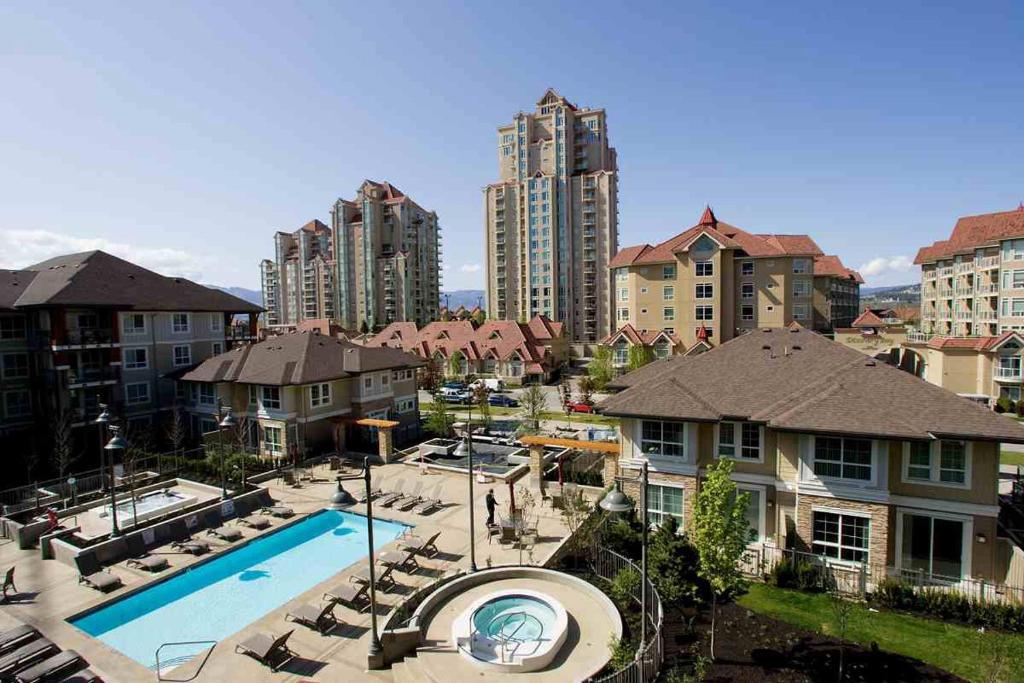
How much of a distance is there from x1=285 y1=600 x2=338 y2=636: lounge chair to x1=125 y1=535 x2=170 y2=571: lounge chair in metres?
7.13

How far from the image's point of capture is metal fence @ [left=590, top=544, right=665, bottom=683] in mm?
12305

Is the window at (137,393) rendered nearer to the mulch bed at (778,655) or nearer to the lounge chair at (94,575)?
the lounge chair at (94,575)

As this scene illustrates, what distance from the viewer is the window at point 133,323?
37875 millimetres

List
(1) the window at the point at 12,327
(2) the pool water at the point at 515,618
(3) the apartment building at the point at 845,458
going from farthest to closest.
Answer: (1) the window at the point at 12,327 < (3) the apartment building at the point at 845,458 < (2) the pool water at the point at 515,618

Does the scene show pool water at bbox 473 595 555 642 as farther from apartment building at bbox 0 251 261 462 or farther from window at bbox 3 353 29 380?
window at bbox 3 353 29 380

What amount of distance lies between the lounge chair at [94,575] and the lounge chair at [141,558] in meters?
0.85

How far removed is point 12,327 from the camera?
3547 centimetres

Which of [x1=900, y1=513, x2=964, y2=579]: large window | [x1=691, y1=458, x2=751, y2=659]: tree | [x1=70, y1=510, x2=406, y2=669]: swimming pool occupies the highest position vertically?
[x1=691, y1=458, x2=751, y2=659]: tree

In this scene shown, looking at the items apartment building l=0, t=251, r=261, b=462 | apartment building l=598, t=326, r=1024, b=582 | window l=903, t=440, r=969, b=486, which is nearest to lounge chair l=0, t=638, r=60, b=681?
apartment building l=598, t=326, r=1024, b=582

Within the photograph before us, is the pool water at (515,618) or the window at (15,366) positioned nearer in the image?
the pool water at (515,618)

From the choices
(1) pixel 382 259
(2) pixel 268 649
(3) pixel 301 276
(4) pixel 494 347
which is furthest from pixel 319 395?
(3) pixel 301 276

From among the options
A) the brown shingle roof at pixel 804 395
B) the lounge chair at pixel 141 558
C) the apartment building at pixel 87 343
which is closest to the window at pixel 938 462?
the brown shingle roof at pixel 804 395

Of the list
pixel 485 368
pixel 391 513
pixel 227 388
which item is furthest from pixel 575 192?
pixel 391 513

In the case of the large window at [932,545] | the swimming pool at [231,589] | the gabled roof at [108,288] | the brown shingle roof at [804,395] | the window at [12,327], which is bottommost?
the swimming pool at [231,589]
